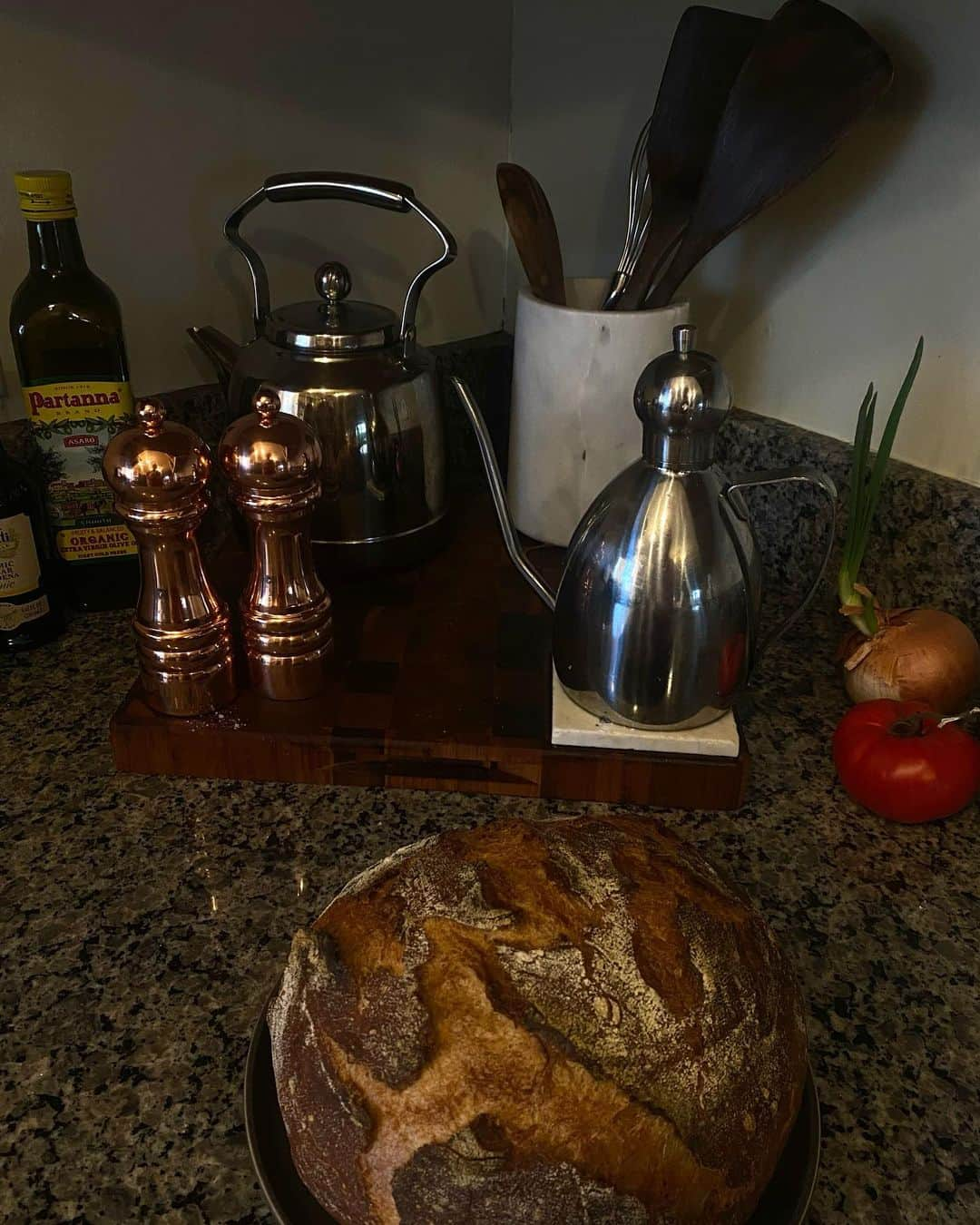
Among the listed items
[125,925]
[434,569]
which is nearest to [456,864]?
[125,925]

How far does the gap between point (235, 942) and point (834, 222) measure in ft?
2.26

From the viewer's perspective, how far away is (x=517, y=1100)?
0.34 m

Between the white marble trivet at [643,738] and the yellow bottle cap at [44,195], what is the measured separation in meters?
0.48

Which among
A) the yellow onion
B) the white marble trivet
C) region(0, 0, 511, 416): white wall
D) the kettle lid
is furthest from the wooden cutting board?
region(0, 0, 511, 416): white wall

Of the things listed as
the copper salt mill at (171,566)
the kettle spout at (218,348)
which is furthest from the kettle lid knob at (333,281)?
the copper salt mill at (171,566)

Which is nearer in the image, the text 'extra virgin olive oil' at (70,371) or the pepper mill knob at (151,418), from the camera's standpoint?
the pepper mill knob at (151,418)

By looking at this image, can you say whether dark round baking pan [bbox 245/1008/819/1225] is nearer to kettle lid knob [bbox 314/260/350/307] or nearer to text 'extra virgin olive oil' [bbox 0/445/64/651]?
text 'extra virgin olive oil' [bbox 0/445/64/651]

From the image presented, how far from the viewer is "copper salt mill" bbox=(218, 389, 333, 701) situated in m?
0.59

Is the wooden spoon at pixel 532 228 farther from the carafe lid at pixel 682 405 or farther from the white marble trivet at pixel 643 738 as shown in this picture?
the white marble trivet at pixel 643 738

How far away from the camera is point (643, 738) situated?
0.62 meters

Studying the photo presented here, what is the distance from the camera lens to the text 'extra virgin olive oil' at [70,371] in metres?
0.69

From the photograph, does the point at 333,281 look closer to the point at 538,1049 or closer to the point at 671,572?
the point at 671,572

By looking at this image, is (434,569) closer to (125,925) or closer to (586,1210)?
(125,925)

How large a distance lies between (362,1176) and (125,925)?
243mm
